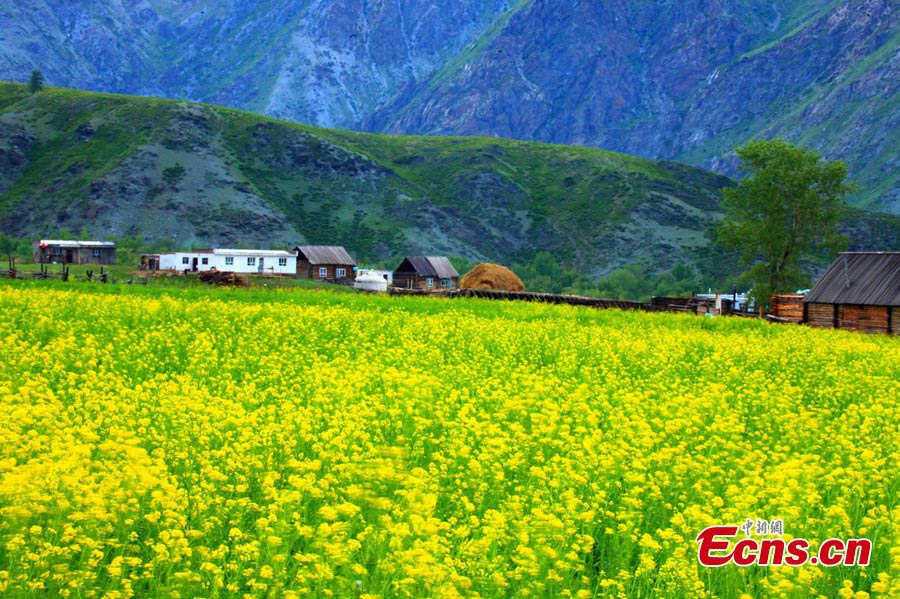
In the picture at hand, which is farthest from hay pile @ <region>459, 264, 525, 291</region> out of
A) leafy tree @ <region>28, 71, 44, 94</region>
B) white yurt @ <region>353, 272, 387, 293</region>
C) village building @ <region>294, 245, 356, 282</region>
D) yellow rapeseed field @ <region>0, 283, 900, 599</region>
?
leafy tree @ <region>28, 71, 44, 94</region>

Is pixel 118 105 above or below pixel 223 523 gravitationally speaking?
above

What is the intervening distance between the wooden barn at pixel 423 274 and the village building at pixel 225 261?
49.5ft

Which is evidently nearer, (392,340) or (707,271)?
(392,340)

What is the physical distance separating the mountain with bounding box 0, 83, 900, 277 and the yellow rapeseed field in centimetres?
11194

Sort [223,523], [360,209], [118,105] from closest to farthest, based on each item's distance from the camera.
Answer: [223,523] → [360,209] → [118,105]

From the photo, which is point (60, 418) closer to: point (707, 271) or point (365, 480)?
point (365, 480)

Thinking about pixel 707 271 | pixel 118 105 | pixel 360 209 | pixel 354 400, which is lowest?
pixel 354 400

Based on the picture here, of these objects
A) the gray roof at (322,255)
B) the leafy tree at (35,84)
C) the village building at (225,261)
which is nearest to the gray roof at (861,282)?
the village building at (225,261)

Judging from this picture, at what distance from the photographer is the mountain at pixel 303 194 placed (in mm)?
131375

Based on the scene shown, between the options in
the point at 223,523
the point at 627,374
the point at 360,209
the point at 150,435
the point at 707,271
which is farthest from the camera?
the point at 360,209

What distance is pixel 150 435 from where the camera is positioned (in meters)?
10.2

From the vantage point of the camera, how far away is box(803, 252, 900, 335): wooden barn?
44531 mm

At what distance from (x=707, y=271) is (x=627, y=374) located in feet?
410

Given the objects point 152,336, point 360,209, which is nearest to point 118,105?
point 360,209
